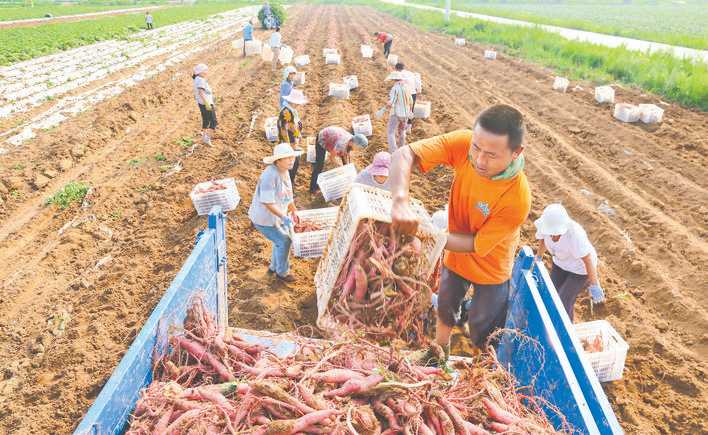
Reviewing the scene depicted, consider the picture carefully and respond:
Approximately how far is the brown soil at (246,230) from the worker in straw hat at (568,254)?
1000mm

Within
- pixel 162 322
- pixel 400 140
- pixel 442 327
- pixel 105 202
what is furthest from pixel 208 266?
pixel 400 140

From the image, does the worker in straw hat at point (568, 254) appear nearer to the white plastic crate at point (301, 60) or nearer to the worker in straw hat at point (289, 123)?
the worker in straw hat at point (289, 123)

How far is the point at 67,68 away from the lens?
16.6 meters

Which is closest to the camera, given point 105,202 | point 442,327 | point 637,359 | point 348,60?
point 442,327

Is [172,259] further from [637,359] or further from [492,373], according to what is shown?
[637,359]

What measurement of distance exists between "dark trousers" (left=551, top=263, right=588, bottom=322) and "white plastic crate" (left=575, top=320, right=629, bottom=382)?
8.6 inches

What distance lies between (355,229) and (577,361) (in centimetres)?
153

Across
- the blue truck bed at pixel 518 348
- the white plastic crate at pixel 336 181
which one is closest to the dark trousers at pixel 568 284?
the blue truck bed at pixel 518 348

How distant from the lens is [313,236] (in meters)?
5.45

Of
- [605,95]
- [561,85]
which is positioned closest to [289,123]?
[605,95]

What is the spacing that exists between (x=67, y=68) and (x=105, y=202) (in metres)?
12.6

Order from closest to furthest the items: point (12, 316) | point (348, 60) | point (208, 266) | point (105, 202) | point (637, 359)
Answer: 1. point (208, 266)
2. point (637, 359)
3. point (12, 316)
4. point (105, 202)
5. point (348, 60)

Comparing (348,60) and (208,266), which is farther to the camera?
(348,60)

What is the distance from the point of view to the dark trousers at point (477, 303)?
3389 mm
